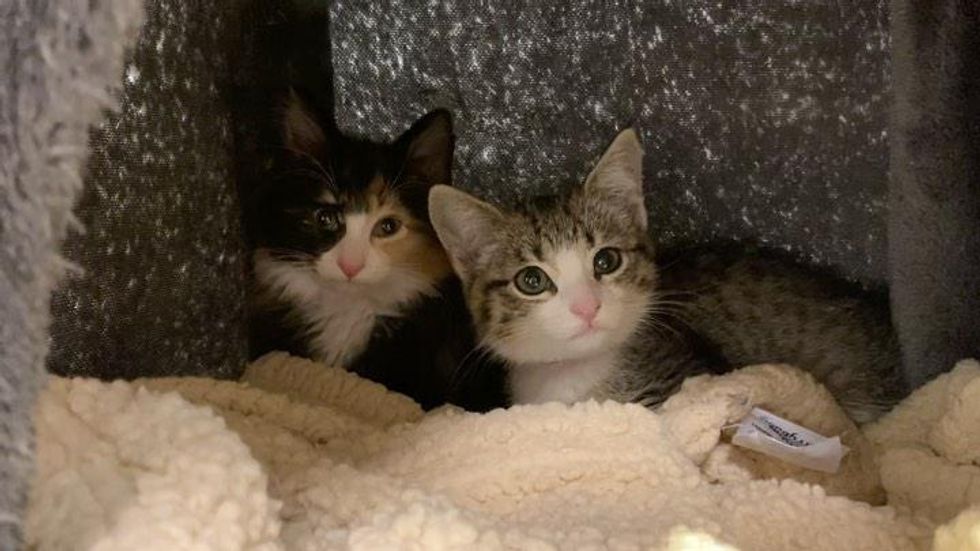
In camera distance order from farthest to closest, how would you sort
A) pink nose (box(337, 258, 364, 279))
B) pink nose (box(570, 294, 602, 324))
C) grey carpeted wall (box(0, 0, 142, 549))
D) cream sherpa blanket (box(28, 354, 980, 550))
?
pink nose (box(337, 258, 364, 279)), pink nose (box(570, 294, 602, 324)), cream sherpa blanket (box(28, 354, 980, 550)), grey carpeted wall (box(0, 0, 142, 549))

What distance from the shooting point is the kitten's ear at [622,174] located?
61.4 inches

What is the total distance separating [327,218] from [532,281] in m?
0.41

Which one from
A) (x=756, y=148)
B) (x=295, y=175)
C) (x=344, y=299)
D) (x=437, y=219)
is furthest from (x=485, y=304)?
(x=756, y=148)

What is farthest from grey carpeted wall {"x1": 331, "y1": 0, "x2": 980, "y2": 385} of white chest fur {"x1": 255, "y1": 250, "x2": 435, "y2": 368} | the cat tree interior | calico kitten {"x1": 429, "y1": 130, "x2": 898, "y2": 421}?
white chest fur {"x1": 255, "y1": 250, "x2": 435, "y2": 368}

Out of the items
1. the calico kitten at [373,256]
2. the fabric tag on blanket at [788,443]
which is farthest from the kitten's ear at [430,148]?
the fabric tag on blanket at [788,443]

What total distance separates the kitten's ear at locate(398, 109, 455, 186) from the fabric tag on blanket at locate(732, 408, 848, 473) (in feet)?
2.31

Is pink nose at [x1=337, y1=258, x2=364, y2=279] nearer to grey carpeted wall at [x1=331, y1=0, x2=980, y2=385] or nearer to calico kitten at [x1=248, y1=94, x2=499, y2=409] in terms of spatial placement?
calico kitten at [x1=248, y1=94, x2=499, y2=409]

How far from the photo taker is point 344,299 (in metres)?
1.80

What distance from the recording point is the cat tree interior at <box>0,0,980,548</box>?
141cm

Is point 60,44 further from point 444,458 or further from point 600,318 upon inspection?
point 600,318

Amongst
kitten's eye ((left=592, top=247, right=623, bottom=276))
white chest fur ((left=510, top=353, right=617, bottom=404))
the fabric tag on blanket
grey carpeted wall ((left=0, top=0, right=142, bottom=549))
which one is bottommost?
white chest fur ((left=510, top=353, right=617, bottom=404))

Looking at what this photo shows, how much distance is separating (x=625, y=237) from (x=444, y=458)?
463mm

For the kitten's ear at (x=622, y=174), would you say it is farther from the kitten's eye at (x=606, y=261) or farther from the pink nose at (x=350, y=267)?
the pink nose at (x=350, y=267)

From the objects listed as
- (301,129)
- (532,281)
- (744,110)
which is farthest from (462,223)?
(744,110)
